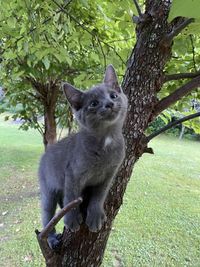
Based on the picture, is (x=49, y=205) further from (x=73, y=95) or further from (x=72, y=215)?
(x=73, y=95)

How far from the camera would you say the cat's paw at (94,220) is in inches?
44.3

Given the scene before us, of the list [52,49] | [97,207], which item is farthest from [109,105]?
[52,49]

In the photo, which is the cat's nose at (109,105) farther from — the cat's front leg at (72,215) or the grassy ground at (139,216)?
the grassy ground at (139,216)

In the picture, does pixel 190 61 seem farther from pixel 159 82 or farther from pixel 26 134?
pixel 26 134

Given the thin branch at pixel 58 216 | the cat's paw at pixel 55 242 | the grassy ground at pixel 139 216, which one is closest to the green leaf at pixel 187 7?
the thin branch at pixel 58 216

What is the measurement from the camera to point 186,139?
39.4 feet

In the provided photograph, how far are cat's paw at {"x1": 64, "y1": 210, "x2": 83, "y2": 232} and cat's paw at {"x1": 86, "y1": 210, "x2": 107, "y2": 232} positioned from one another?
0.04 m

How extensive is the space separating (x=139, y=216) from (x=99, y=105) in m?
3.66

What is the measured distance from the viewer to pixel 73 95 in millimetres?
1226

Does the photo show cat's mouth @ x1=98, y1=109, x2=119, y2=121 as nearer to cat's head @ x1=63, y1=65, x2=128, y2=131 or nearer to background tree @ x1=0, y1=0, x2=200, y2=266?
cat's head @ x1=63, y1=65, x2=128, y2=131

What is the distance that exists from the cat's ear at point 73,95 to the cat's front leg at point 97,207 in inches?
12.5

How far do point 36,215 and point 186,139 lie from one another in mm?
8729

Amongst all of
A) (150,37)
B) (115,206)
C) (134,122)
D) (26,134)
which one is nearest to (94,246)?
(115,206)

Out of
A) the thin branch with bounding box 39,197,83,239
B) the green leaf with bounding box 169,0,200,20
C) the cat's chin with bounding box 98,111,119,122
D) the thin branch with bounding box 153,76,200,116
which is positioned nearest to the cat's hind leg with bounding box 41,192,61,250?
the thin branch with bounding box 39,197,83,239
